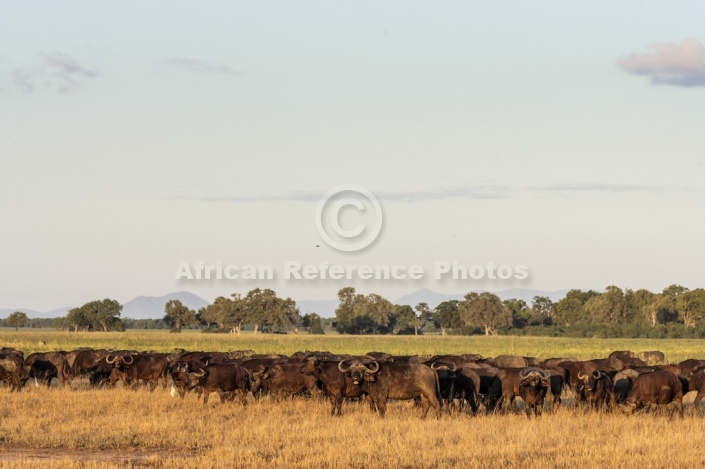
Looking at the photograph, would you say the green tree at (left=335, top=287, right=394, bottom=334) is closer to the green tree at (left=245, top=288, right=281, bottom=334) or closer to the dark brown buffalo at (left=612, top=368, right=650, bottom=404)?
the green tree at (left=245, top=288, right=281, bottom=334)

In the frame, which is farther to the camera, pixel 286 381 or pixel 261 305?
pixel 261 305

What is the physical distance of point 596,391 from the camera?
27.2m

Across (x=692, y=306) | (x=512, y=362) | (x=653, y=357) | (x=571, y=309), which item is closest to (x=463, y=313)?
(x=571, y=309)

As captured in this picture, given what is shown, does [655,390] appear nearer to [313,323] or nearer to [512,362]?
[512,362]

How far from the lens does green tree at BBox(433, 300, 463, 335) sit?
18962 cm

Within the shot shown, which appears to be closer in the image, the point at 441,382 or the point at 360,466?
the point at 360,466

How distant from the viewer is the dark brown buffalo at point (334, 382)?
26.6 m

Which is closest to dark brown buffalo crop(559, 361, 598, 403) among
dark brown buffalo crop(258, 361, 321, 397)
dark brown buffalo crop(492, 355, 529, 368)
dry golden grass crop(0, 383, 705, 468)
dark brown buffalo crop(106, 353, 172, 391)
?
dry golden grass crop(0, 383, 705, 468)

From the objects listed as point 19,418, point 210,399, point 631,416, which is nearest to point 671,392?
point 631,416

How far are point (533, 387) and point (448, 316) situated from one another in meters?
167

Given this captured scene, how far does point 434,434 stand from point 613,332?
118869 mm

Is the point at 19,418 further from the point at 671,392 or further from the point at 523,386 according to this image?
the point at 671,392

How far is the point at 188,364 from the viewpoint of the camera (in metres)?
31.0

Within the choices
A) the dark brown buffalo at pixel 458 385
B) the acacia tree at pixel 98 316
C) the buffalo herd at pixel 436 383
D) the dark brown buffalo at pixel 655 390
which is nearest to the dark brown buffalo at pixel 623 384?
the buffalo herd at pixel 436 383
